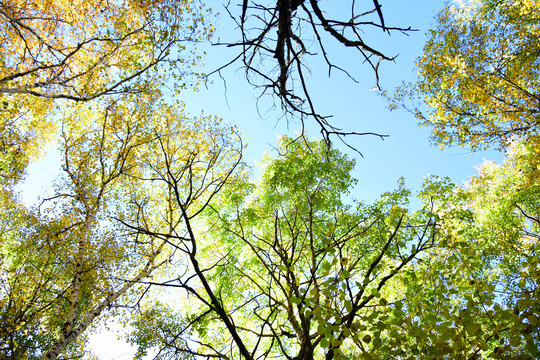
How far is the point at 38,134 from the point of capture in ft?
37.2

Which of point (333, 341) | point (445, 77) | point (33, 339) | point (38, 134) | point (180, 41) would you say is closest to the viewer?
point (333, 341)

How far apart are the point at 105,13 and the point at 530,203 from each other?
14413 mm

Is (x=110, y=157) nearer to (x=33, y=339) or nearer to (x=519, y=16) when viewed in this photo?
(x=33, y=339)

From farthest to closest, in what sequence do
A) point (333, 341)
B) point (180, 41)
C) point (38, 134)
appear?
point (38, 134) → point (180, 41) → point (333, 341)

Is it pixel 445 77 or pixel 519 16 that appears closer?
pixel 519 16

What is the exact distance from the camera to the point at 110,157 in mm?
9438

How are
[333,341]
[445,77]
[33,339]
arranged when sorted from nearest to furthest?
1. [333,341]
2. [445,77]
3. [33,339]

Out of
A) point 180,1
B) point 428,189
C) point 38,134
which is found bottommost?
point 428,189

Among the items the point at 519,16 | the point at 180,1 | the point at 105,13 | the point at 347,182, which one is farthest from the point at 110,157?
the point at 519,16

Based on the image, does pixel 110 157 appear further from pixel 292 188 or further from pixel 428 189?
pixel 428 189

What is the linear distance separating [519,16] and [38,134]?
53.0ft

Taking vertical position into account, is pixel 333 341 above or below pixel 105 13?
below

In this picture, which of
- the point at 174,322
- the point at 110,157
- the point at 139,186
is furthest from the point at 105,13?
the point at 174,322

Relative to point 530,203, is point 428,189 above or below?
above
